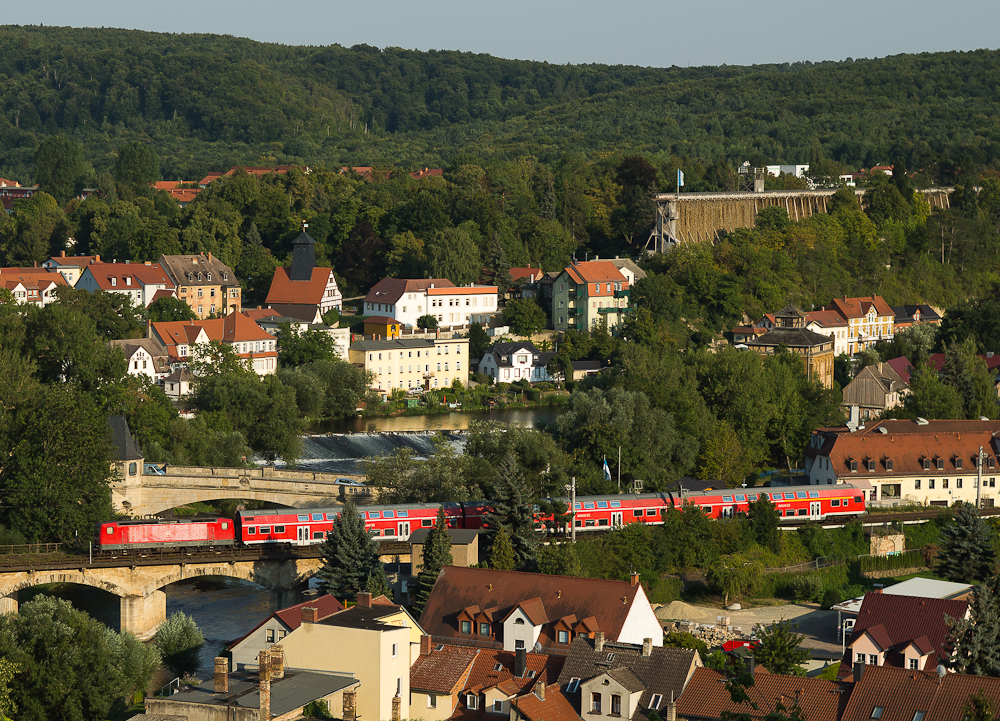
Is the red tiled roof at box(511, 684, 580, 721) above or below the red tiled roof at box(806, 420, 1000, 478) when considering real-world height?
below

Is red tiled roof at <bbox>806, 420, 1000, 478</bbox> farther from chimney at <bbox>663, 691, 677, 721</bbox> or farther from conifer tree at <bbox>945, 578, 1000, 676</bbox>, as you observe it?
chimney at <bbox>663, 691, 677, 721</bbox>

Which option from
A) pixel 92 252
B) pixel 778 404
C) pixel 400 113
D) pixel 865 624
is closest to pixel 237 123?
pixel 400 113

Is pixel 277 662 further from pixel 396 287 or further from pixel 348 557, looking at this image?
pixel 396 287

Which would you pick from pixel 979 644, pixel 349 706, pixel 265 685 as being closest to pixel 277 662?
pixel 349 706

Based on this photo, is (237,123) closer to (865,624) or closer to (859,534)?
(859,534)

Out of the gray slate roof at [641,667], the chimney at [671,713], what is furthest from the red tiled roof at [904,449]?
the chimney at [671,713]

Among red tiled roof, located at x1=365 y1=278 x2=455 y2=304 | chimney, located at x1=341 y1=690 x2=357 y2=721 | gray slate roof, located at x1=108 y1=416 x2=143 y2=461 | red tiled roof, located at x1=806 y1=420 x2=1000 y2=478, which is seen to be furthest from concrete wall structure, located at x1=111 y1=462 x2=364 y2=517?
red tiled roof, located at x1=365 y1=278 x2=455 y2=304

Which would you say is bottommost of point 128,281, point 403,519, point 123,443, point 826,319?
point 403,519

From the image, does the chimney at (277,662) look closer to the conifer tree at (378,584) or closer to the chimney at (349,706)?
the chimney at (349,706)
